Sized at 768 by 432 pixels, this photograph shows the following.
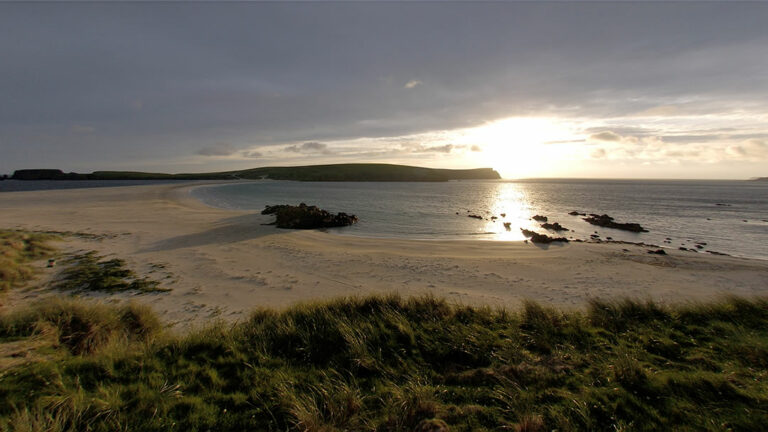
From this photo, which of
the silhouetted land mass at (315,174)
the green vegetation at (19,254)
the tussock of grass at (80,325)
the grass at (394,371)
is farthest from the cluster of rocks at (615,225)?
the silhouetted land mass at (315,174)

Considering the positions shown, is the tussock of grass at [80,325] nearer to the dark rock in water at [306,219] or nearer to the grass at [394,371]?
the grass at [394,371]

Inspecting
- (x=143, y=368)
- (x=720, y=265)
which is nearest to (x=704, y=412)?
(x=143, y=368)

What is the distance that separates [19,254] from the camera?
449 inches

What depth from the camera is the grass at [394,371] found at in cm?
347

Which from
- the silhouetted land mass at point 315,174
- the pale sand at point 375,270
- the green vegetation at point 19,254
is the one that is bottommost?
the pale sand at point 375,270

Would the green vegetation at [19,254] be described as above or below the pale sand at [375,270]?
above

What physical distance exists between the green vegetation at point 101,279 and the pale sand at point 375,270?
0.48 metres

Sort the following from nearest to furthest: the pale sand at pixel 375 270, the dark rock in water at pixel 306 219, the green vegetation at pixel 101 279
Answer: the green vegetation at pixel 101 279 → the pale sand at pixel 375 270 → the dark rock in water at pixel 306 219

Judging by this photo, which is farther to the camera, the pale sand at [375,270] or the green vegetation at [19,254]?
the pale sand at [375,270]

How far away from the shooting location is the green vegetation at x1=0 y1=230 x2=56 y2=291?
920cm

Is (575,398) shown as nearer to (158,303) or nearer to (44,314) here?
(44,314)

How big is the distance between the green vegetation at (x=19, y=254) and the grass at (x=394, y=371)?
562 cm

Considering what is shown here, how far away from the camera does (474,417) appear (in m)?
3.62

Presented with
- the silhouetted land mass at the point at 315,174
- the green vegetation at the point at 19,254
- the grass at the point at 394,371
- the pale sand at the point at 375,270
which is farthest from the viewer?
the silhouetted land mass at the point at 315,174
